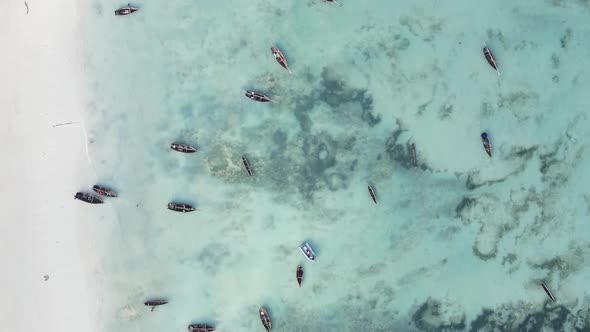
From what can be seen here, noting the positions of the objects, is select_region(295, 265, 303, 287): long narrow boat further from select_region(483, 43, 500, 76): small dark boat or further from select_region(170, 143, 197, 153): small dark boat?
select_region(483, 43, 500, 76): small dark boat

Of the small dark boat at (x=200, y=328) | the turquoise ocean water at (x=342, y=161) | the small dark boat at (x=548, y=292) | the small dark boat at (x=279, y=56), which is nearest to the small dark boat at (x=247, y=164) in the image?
the turquoise ocean water at (x=342, y=161)

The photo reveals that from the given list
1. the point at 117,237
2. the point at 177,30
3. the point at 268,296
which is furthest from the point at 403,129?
the point at 117,237

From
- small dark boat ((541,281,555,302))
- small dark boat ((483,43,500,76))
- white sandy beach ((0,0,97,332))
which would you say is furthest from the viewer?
small dark boat ((541,281,555,302))

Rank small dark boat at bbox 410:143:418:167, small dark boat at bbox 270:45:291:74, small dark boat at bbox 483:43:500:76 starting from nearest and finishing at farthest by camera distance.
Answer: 1. small dark boat at bbox 270:45:291:74
2. small dark boat at bbox 483:43:500:76
3. small dark boat at bbox 410:143:418:167

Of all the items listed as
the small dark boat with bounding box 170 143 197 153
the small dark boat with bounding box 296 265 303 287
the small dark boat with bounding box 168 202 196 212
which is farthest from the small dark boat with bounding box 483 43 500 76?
the small dark boat with bounding box 168 202 196 212

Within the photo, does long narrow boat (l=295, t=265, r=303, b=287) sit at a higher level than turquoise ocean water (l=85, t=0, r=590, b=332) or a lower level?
lower

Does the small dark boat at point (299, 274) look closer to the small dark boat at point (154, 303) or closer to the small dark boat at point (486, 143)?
the small dark boat at point (154, 303)

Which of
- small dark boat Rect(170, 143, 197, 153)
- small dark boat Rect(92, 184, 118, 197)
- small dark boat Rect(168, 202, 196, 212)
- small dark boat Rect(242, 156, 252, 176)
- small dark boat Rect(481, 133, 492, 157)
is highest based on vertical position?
small dark boat Rect(481, 133, 492, 157)

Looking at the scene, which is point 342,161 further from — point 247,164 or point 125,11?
point 125,11
